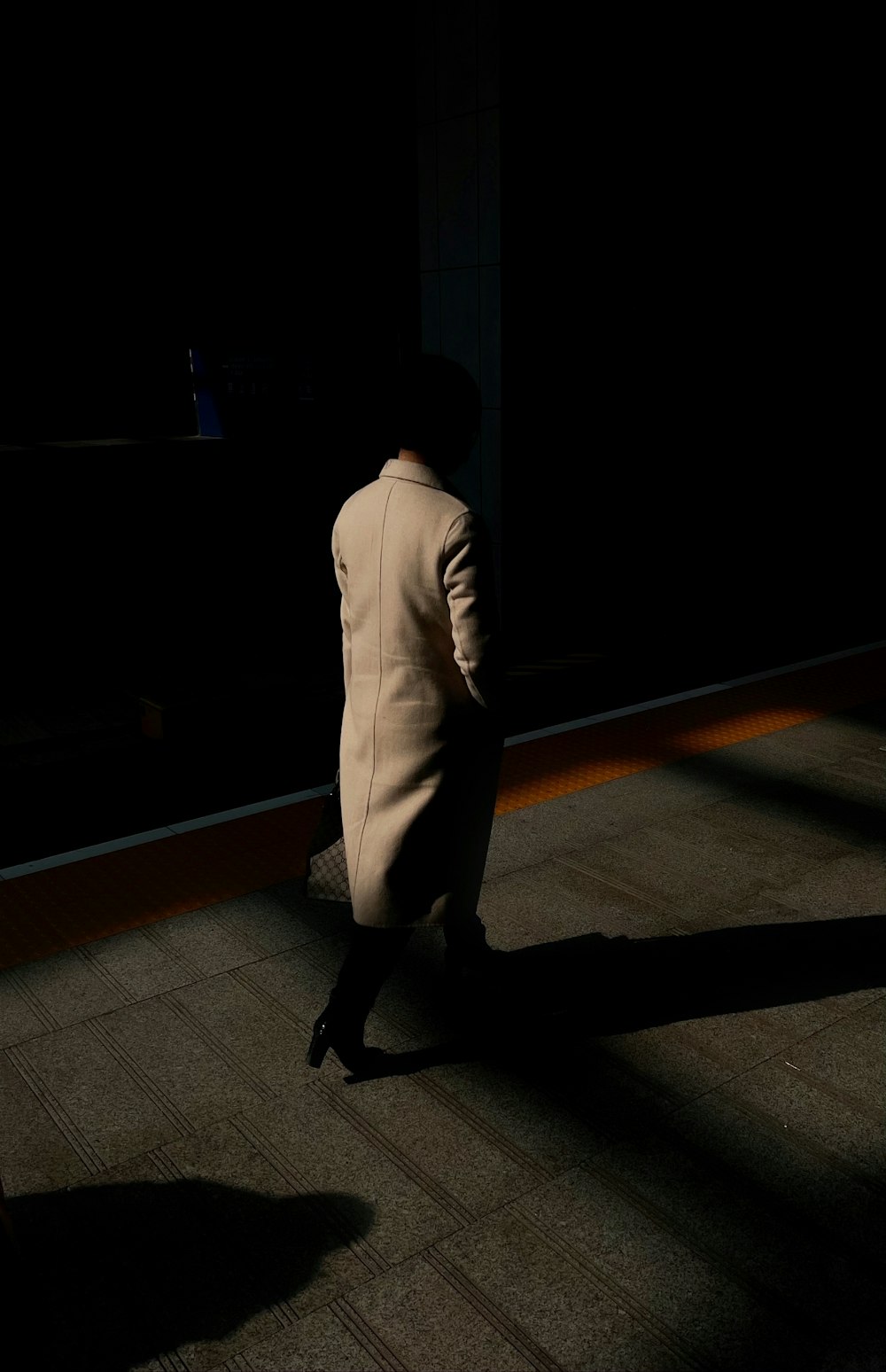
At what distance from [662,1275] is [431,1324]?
44 cm

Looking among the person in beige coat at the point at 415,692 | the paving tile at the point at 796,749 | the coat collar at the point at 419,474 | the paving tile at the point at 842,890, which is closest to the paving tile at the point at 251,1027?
the person in beige coat at the point at 415,692

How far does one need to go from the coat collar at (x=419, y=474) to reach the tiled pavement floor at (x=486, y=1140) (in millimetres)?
1327

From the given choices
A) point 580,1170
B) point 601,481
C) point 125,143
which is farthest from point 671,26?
point 580,1170

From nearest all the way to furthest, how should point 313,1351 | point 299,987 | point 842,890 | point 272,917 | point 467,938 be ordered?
point 313,1351
point 467,938
point 299,987
point 272,917
point 842,890

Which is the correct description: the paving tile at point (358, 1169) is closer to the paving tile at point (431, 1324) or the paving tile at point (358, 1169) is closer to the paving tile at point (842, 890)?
the paving tile at point (431, 1324)

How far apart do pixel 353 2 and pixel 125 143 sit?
1424 millimetres

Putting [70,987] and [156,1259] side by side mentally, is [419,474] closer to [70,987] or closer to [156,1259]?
[156,1259]

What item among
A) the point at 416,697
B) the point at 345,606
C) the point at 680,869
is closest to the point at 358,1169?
the point at 416,697

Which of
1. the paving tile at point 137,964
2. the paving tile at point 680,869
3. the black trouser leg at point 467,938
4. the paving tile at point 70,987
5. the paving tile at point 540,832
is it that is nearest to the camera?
the black trouser leg at point 467,938

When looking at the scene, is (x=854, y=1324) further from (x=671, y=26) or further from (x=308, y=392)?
(x=671, y=26)

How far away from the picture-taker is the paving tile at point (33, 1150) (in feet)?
7.61

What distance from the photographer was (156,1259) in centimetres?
210

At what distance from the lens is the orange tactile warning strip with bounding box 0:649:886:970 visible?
3.43 metres

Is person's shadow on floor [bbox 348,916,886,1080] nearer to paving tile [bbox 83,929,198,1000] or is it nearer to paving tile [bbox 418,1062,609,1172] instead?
paving tile [bbox 418,1062,609,1172]
